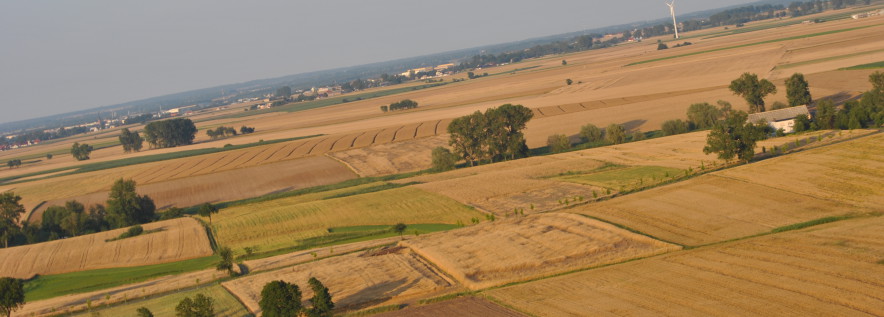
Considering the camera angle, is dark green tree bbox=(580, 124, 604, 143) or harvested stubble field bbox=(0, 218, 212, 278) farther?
dark green tree bbox=(580, 124, 604, 143)

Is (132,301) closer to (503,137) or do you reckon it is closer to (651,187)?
(651,187)

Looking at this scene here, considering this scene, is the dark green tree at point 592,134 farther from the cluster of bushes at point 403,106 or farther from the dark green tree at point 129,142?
the dark green tree at point 129,142

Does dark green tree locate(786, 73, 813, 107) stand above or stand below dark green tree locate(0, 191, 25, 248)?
below

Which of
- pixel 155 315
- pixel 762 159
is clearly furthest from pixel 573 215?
pixel 155 315

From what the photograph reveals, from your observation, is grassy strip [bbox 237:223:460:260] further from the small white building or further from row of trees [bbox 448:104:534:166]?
the small white building

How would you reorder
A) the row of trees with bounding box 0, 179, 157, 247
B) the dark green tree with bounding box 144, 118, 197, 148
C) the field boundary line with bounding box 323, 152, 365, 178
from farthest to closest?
1. the dark green tree with bounding box 144, 118, 197, 148
2. the field boundary line with bounding box 323, 152, 365, 178
3. the row of trees with bounding box 0, 179, 157, 247

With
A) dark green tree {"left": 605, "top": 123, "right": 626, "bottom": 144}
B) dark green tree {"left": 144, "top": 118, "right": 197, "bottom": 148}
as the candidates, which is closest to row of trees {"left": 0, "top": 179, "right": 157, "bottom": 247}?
dark green tree {"left": 605, "top": 123, "right": 626, "bottom": 144}

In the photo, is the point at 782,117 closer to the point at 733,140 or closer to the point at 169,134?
the point at 733,140

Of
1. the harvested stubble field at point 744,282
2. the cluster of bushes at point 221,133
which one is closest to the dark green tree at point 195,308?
the harvested stubble field at point 744,282

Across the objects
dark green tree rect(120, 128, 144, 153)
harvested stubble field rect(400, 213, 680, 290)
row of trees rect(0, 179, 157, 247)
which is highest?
dark green tree rect(120, 128, 144, 153)
